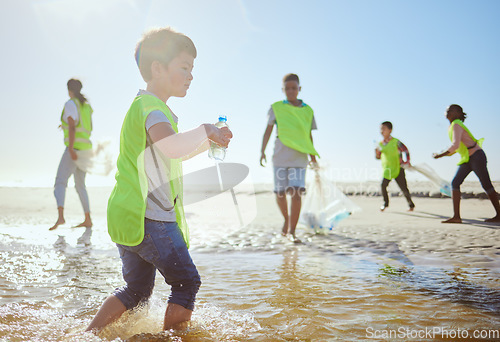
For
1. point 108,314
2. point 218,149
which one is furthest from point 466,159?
point 108,314

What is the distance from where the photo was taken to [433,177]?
9141mm

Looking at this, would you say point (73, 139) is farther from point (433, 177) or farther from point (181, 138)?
point (433, 177)

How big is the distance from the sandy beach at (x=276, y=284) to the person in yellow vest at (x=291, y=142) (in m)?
0.77

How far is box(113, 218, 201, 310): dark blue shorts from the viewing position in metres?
1.91

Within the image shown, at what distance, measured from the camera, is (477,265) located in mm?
3824

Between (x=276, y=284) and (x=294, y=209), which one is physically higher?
(x=294, y=209)

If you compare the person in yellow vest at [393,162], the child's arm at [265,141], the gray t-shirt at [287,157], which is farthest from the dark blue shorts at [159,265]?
the person in yellow vest at [393,162]

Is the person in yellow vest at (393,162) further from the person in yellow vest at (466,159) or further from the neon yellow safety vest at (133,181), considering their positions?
the neon yellow safety vest at (133,181)

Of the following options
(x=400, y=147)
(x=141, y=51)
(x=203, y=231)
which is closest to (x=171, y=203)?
(x=141, y=51)

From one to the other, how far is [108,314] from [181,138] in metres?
0.94

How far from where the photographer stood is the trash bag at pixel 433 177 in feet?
29.0

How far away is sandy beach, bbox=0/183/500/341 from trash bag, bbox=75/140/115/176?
114 cm

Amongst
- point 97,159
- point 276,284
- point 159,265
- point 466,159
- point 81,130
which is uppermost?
point 81,130

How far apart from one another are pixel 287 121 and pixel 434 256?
2.63m
